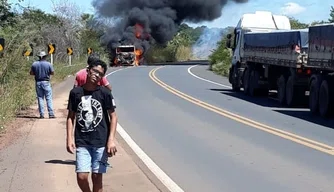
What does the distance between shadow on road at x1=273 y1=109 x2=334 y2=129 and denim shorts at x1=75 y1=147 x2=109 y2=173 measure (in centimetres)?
977

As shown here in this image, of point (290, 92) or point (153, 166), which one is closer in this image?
point (153, 166)

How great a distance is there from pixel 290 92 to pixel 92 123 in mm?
15413

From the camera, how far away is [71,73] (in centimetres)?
4294

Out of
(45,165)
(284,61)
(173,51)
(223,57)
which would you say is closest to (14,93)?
(45,165)

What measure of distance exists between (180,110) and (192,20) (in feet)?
176

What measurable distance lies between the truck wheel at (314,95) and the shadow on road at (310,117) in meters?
0.20

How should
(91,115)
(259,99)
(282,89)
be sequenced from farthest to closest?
(259,99), (282,89), (91,115)

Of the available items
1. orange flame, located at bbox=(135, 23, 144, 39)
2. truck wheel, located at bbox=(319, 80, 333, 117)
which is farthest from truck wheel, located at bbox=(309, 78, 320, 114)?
orange flame, located at bbox=(135, 23, 144, 39)

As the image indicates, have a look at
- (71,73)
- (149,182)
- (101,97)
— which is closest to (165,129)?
(149,182)

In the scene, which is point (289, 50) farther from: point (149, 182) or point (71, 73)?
point (71, 73)

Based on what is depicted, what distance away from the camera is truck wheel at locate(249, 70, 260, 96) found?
26031mm

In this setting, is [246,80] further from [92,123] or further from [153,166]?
[92,123]

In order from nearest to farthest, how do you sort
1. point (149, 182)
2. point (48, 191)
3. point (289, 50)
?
point (48, 191), point (149, 182), point (289, 50)

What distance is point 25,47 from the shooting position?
20.4 meters
